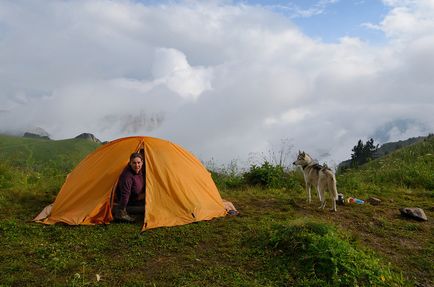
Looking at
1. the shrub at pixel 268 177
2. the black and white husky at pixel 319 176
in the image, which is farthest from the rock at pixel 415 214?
the shrub at pixel 268 177

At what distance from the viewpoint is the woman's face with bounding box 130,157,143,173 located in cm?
800

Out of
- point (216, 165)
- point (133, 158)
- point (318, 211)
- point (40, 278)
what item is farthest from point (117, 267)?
point (216, 165)

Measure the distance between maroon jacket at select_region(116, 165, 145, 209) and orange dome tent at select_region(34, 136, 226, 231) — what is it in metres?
0.20

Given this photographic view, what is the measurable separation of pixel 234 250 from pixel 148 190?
2470 mm

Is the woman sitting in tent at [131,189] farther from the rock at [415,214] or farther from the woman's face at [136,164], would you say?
the rock at [415,214]

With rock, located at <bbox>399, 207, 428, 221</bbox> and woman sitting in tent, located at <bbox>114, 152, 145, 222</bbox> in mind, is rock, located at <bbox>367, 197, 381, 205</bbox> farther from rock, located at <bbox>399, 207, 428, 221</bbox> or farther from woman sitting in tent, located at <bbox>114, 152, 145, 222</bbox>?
woman sitting in tent, located at <bbox>114, 152, 145, 222</bbox>

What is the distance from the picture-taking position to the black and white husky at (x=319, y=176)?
846 cm

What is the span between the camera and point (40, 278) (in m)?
5.22

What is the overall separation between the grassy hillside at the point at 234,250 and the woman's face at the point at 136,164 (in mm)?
1211

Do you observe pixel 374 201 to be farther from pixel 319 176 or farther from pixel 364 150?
pixel 364 150

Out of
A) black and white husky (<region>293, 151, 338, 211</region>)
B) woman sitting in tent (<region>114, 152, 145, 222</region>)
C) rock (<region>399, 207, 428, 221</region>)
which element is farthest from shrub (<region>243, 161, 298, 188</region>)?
woman sitting in tent (<region>114, 152, 145, 222</region>)

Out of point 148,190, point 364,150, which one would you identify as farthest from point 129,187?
point 364,150

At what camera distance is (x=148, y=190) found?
7.92m

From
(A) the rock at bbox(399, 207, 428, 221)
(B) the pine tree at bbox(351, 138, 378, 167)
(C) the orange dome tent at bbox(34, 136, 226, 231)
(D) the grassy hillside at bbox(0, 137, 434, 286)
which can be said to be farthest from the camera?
(B) the pine tree at bbox(351, 138, 378, 167)
